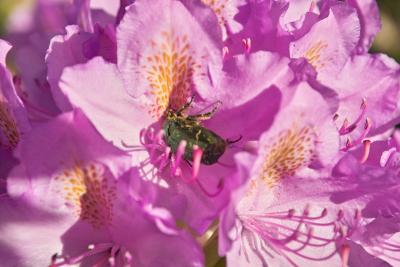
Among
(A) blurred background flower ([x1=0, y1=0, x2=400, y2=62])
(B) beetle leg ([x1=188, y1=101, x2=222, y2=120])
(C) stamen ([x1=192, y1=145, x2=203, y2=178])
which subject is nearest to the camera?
(C) stamen ([x1=192, y1=145, x2=203, y2=178])

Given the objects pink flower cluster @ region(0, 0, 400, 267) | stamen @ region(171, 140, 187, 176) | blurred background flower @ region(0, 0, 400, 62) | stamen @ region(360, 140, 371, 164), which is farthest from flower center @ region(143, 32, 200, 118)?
blurred background flower @ region(0, 0, 400, 62)

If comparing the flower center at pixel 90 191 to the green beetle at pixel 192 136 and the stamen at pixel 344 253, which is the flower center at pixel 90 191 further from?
the stamen at pixel 344 253

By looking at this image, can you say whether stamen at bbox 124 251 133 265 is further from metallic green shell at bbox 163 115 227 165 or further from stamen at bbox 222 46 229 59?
stamen at bbox 222 46 229 59

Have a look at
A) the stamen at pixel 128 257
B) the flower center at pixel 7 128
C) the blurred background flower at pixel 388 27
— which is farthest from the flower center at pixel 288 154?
the blurred background flower at pixel 388 27

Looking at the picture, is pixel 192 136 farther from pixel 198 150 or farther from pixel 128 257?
pixel 128 257

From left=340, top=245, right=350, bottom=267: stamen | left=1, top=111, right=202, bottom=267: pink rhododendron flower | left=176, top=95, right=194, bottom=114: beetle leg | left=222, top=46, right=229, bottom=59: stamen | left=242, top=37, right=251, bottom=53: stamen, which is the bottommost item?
left=340, top=245, right=350, bottom=267: stamen

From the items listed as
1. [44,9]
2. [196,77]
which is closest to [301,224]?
[196,77]

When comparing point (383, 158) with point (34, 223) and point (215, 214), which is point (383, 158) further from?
point (34, 223)

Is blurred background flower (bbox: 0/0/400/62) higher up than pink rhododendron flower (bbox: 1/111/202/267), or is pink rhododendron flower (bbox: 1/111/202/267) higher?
pink rhododendron flower (bbox: 1/111/202/267)
